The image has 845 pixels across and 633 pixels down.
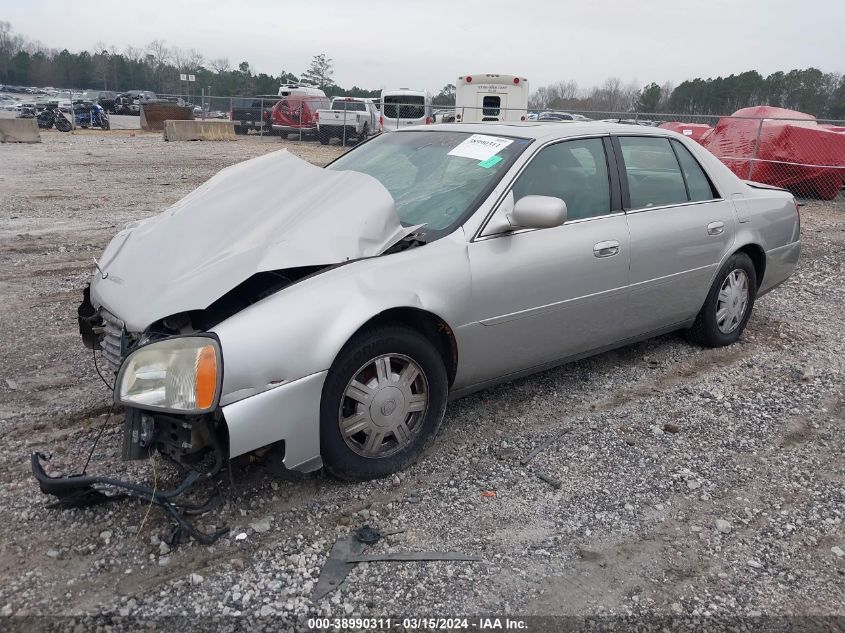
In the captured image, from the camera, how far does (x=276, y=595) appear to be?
2.54m

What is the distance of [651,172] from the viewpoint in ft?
14.8

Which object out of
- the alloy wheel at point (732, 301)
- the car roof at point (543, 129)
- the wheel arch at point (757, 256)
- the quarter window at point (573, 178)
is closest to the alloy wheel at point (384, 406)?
the quarter window at point (573, 178)

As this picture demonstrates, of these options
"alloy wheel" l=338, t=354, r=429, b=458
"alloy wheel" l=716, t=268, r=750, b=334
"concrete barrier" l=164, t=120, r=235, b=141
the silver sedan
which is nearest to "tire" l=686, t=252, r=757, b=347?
"alloy wheel" l=716, t=268, r=750, b=334

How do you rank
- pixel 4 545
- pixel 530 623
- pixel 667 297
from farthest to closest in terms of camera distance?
pixel 667 297 < pixel 4 545 < pixel 530 623

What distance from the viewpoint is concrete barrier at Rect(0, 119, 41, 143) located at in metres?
20.3

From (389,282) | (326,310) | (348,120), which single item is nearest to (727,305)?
(389,282)

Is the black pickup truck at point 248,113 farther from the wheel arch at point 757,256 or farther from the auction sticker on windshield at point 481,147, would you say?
the auction sticker on windshield at point 481,147

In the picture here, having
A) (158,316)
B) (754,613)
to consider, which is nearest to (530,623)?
(754,613)

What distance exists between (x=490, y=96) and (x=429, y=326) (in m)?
18.5

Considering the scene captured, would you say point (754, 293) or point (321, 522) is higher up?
point (754, 293)

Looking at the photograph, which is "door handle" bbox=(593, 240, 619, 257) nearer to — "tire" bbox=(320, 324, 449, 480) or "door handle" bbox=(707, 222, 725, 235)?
"door handle" bbox=(707, 222, 725, 235)

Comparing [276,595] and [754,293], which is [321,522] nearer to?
[276,595]

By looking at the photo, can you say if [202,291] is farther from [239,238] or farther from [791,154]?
[791,154]

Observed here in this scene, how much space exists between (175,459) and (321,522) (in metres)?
0.67
